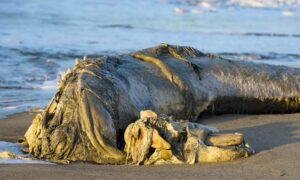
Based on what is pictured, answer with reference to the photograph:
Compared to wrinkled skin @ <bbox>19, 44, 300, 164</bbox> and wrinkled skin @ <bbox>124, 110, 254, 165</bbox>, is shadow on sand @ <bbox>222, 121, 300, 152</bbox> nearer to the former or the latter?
wrinkled skin @ <bbox>124, 110, 254, 165</bbox>

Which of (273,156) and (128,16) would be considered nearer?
(273,156)

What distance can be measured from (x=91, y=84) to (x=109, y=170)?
988 mm

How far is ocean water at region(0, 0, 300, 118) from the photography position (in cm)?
970

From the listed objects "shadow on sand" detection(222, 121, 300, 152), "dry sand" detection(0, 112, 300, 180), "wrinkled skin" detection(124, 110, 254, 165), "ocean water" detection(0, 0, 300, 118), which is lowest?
"ocean water" detection(0, 0, 300, 118)

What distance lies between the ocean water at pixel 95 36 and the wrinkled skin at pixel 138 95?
1.88 m

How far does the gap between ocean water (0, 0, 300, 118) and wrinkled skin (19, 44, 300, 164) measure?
1883 millimetres

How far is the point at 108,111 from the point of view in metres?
5.12

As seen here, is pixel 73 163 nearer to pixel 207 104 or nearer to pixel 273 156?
pixel 273 156

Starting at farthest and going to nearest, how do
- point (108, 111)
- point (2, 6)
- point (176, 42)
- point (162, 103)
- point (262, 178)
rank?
point (2, 6) → point (176, 42) → point (162, 103) → point (108, 111) → point (262, 178)

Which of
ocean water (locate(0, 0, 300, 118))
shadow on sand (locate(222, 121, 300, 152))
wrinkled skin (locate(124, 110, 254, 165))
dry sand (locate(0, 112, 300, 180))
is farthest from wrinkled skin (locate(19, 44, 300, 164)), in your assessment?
ocean water (locate(0, 0, 300, 118))

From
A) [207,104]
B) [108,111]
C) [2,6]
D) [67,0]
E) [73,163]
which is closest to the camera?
[73,163]

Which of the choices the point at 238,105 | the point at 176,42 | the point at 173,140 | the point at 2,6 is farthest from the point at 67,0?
the point at 173,140

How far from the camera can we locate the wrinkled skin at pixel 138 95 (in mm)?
4871

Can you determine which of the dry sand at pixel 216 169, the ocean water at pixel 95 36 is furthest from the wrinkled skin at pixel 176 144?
the ocean water at pixel 95 36
